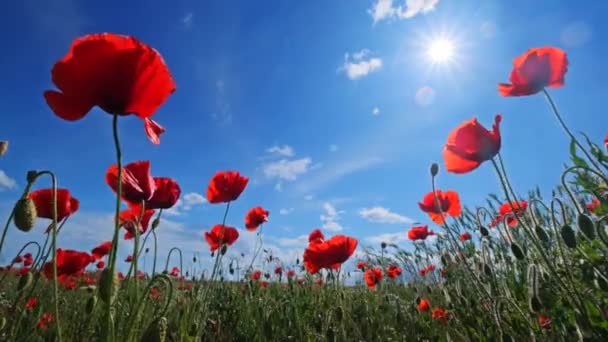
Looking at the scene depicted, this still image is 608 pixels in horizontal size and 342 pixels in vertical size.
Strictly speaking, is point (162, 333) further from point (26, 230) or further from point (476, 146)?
point (476, 146)

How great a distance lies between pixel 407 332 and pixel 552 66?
82.6 inches

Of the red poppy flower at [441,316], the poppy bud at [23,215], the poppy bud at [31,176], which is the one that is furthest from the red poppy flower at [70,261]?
the red poppy flower at [441,316]

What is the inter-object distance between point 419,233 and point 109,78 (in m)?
4.02

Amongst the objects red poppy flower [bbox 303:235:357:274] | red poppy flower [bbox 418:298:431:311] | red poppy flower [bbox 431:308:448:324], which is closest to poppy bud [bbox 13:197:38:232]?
red poppy flower [bbox 303:235:357:274]

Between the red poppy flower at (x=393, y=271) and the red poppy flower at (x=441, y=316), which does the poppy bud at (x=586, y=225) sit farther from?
the red poppy flower at (x=393, y=271)

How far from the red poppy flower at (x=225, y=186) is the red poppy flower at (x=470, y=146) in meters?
1.70

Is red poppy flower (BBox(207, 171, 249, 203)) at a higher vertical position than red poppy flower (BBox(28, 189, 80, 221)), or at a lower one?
higher

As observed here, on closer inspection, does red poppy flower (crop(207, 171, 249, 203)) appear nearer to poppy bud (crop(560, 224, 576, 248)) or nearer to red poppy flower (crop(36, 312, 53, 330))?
red poppy flower (crop(36, 312, 53, 330))

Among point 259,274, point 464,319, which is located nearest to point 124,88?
point 464,319

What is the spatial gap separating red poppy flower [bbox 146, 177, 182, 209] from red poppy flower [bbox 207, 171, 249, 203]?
1058 mm

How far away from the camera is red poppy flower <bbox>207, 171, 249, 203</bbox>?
3285 millimetres

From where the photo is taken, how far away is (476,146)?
6.82 feet

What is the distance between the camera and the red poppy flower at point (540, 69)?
7.23 feet

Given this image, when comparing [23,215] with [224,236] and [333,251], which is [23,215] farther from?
[224,236]
